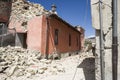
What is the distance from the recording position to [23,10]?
1809cm

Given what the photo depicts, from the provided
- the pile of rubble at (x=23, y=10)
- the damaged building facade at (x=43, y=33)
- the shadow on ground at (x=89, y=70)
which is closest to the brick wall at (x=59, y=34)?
the damaged building facade at (x=43, y=33)

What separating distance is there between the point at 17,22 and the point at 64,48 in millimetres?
5221

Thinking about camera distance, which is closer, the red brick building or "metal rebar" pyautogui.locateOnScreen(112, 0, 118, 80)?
"metal rebar" pyautogui.locateOnScreen(112, 0, 118, 80)

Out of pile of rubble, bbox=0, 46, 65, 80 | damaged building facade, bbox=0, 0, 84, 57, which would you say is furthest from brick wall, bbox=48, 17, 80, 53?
pile of rubble, bbox=0, 46, 65, 80

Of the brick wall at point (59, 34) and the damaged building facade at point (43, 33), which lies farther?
the brick wall at point (59, 34)

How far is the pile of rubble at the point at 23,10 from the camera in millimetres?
16922

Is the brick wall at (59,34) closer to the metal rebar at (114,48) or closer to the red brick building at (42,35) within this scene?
the red brick building at (42,35)

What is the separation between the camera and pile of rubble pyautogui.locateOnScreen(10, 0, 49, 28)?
55.5 feet

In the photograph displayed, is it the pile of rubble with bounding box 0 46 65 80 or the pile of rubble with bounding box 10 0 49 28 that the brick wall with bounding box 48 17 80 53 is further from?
the pile of rubble with bounding box 0 46 65 80

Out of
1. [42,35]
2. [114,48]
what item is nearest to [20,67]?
[42,35]

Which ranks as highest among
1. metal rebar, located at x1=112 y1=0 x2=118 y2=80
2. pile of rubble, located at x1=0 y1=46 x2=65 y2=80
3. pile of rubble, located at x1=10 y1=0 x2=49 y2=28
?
pile of rubble, located at x1=10 y1=0 x2=49 y2=28

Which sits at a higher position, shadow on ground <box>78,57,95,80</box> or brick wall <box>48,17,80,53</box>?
brick wall <box>48,17,80,53</box>

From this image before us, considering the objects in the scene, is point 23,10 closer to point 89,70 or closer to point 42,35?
point 42,35

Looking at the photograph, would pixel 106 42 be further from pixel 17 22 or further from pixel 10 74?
pixel 17 22
